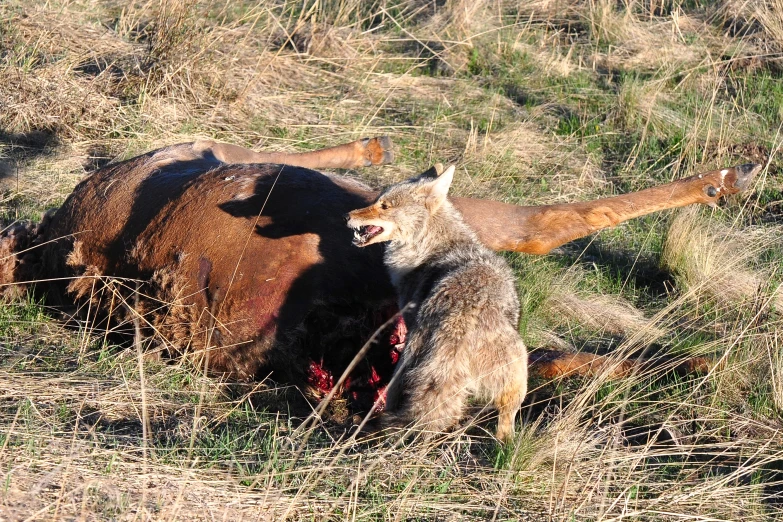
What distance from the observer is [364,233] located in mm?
4609

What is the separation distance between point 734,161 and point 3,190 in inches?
230

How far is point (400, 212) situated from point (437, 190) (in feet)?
0.78

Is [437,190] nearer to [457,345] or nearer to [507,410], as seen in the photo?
[457,345]

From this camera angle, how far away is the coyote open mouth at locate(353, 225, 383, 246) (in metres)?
4.52

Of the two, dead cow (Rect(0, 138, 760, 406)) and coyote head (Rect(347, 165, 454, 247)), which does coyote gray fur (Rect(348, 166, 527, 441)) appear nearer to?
coyote head (Rect(347, 165, 454, 247))

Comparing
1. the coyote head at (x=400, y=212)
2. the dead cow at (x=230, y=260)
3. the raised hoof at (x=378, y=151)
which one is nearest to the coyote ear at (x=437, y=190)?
the coyote head at (x=400, y=212)

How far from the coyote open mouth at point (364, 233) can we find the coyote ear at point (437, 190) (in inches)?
11.2

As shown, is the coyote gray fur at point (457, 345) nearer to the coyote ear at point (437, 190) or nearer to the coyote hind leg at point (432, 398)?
the coyote hind leg at point (432, 398)

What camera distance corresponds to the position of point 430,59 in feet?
32.4

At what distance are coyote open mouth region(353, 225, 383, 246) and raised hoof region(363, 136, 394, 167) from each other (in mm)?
2742

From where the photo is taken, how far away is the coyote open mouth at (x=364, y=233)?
4520 millimetres

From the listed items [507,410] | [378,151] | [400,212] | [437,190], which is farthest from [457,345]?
[378,151]

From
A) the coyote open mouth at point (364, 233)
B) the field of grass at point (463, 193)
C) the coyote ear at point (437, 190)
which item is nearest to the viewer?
the field of grass at point (463, 193)

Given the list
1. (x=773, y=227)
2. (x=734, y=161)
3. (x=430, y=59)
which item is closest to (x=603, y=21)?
(x=430, y=59)
